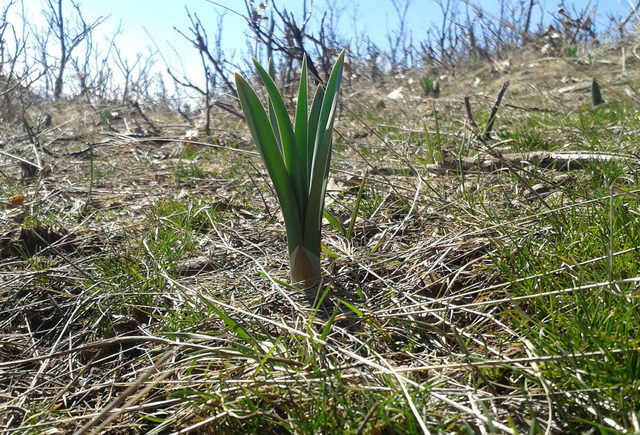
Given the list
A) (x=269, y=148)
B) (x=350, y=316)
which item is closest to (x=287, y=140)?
(x=269, y=148)

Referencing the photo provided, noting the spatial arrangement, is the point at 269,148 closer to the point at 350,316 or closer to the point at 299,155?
the point at 299,155

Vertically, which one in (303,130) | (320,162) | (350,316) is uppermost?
(303,130)

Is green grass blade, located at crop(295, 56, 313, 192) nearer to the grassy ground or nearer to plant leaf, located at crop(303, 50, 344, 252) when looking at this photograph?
plant leaf, located at crop(303, 50, 344, 252)

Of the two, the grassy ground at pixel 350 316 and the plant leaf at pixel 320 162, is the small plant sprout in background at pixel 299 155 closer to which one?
the plant leaf at pixel 320 162

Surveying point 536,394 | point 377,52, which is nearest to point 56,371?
point 536,394

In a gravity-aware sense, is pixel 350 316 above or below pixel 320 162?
below

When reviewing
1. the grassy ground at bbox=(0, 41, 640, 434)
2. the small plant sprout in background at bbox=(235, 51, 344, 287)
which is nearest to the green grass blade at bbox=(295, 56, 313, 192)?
the small plant sprout in background at bbox=(235, 51, 344, 287)
